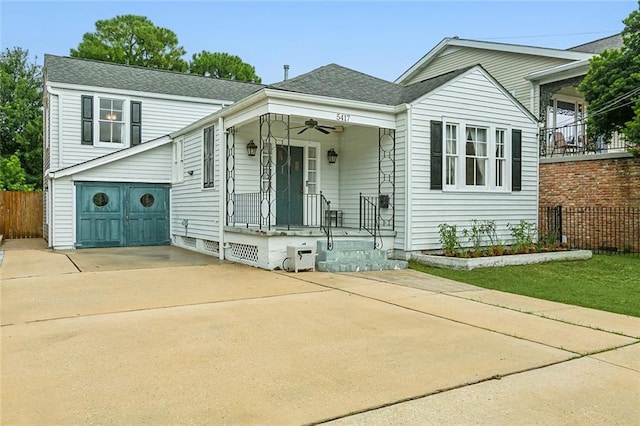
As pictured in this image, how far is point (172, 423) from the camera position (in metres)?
2.88

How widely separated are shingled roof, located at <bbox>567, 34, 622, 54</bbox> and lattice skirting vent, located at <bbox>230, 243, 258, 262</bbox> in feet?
51.1

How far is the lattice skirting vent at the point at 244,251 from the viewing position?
10.3 m

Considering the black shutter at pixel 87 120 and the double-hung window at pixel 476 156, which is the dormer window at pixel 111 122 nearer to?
the black shutter at pixel 87 120

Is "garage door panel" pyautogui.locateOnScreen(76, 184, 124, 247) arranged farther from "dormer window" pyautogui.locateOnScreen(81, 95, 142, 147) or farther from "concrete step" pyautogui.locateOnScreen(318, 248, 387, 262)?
"concrete step" pyautogui.locateOnScreen(318, 248, 387, 262)

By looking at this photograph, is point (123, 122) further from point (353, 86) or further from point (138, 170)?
point (353, 86)

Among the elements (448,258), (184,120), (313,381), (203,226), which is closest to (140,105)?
(184,120)

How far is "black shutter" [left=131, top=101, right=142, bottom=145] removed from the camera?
16344 millimetres

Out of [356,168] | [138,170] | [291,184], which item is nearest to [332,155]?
[356,168]

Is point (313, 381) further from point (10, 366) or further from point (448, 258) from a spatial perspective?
point (448, 258)

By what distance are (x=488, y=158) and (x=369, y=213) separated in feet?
10.9

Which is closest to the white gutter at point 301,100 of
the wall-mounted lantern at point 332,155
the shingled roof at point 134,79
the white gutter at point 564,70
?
the wall-mounted lantern at point 332,155

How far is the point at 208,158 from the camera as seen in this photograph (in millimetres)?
12594

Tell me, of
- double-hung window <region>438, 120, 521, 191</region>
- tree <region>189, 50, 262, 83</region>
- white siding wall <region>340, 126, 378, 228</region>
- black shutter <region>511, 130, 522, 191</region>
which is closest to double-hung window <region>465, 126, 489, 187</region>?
double-hung window <region>438, 120, 521, 191</region>

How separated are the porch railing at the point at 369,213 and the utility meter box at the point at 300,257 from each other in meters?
2.16
